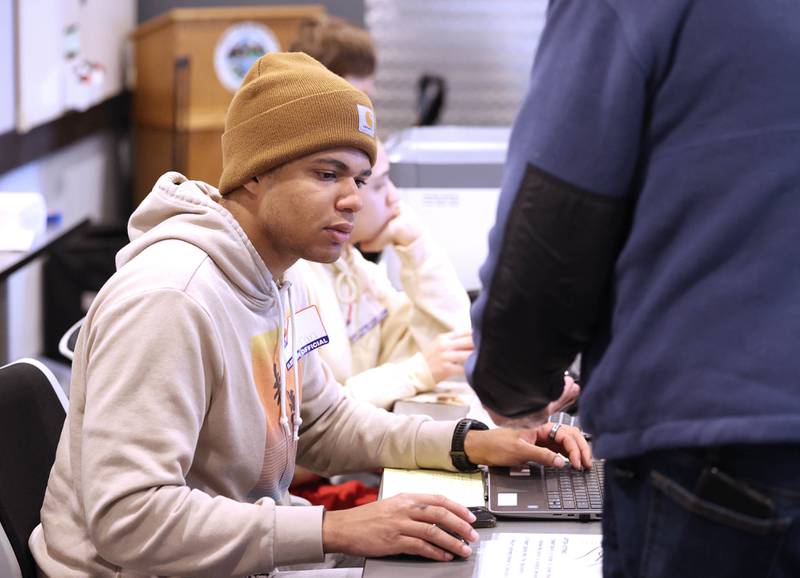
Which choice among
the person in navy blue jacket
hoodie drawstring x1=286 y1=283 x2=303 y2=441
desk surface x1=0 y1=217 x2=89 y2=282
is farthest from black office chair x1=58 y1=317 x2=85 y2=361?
the person in navy blue jacket

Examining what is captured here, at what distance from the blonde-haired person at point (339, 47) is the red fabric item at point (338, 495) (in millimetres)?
1338

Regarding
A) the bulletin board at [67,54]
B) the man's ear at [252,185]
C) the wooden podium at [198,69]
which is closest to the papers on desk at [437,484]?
the man's ear at [252,185]

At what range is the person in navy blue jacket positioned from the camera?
1.08 m

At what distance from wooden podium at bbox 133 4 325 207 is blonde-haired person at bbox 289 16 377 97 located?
9.10ft

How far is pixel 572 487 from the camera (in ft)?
5.63

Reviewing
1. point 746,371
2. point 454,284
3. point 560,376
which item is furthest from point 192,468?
point 454,284

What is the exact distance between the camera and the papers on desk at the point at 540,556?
146 centimetres

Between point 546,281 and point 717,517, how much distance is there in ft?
0.94

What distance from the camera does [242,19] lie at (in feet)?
20.2

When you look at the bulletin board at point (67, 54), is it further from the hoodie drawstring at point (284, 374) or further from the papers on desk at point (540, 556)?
the papers on desk at point (540, 556)

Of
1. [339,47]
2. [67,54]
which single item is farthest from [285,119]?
[67,54]

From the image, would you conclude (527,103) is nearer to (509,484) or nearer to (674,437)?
(674,437)

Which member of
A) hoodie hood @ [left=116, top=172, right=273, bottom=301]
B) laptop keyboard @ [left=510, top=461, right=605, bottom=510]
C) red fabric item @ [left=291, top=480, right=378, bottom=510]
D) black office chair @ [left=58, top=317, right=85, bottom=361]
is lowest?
red fabric item @ [left=291, top=480, right=378, bottom=510]

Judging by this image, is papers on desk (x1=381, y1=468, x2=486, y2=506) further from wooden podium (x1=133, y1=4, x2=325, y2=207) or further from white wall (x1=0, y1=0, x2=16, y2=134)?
wooden podium (x1=133, y1=4, x2=325, y2=207)
